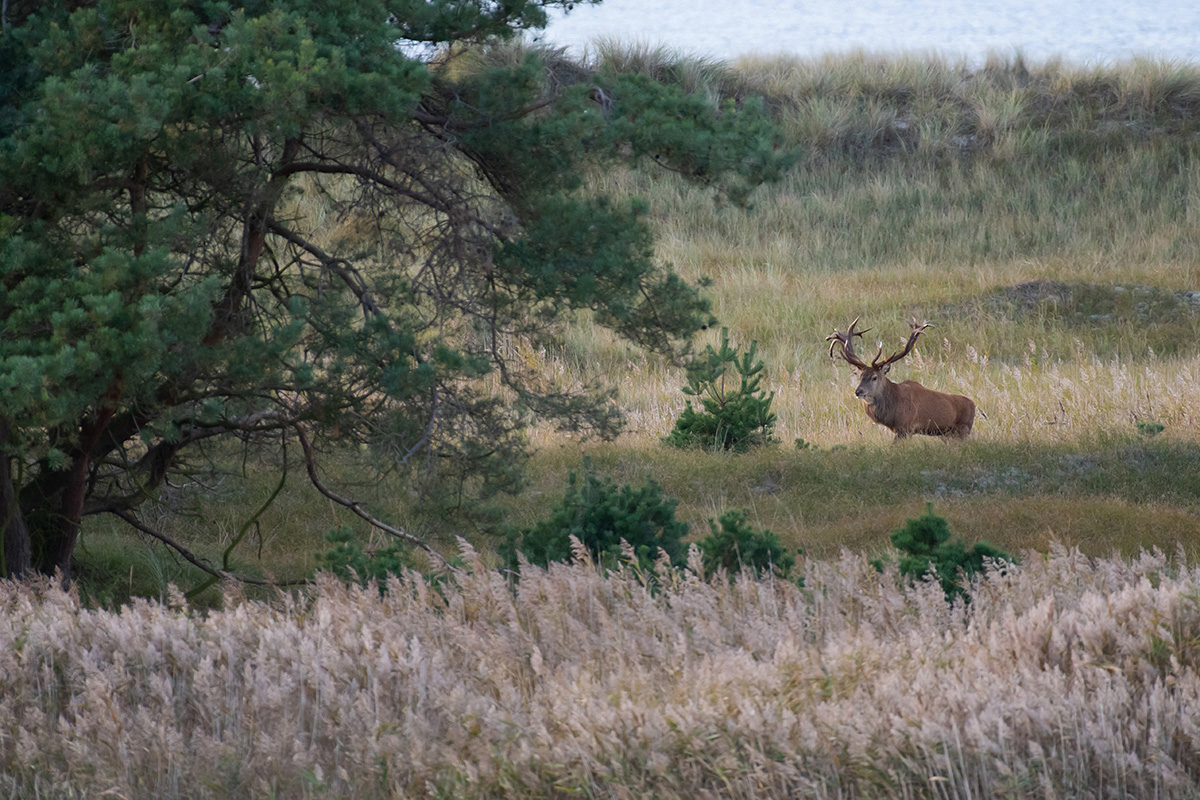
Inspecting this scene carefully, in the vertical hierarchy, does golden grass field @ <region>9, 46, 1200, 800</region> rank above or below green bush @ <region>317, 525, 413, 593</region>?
above

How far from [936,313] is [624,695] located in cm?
1797

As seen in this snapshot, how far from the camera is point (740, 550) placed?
588 centimetres

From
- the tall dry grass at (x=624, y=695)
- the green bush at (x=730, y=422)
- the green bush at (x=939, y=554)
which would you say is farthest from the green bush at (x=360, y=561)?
the green bush at (x=730, y=422)

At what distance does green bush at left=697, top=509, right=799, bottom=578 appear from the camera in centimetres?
587

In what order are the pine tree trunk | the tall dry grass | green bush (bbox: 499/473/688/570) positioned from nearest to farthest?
1. the tall dry grass
2. green bush (bbox: 499/473/688/570)
3. the pine tree trunk

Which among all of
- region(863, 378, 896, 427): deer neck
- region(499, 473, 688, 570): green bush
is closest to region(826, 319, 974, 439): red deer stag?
region(863, 378, 896, 427): deer neck

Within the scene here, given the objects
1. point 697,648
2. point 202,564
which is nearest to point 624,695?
point 697,648

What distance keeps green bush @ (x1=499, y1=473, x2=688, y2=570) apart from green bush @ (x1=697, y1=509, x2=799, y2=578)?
267mm

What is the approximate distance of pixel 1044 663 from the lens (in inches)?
157

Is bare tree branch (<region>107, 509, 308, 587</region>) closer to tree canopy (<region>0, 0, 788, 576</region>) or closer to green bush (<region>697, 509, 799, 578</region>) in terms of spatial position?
tree canopy (<region>0, 0, 788, 576</region>)

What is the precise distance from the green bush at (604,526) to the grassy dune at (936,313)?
136 centimetres

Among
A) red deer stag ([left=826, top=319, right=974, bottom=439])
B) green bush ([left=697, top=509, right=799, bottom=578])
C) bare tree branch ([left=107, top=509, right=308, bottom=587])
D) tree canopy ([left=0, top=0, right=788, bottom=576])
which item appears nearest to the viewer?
tree canopy ([left=0, top=0, right=788, bottom=576])

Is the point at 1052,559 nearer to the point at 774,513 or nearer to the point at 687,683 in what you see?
the point at 687,683

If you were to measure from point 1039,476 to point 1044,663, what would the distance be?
5.85m
